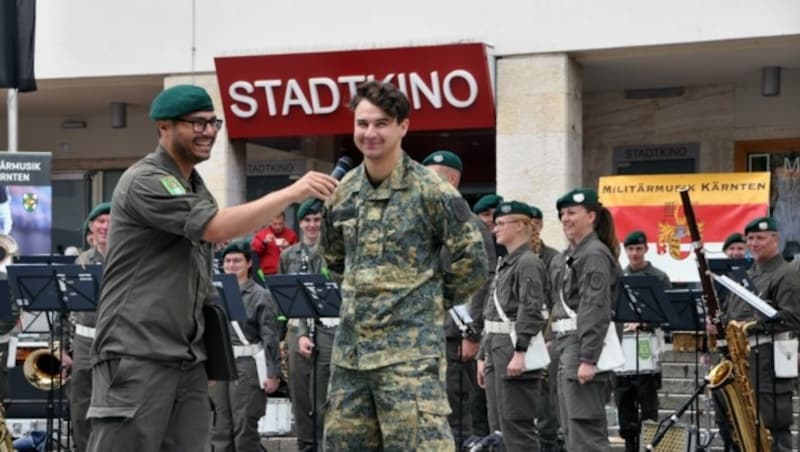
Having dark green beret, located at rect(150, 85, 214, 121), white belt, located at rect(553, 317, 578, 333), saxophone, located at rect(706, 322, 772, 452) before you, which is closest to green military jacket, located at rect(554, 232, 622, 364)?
white belt, located at rect(553, 317, 578, 333)

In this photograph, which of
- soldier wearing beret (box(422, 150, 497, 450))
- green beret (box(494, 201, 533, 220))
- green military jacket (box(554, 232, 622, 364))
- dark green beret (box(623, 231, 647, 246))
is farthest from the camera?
dark green beret (box(623, 231, 647, 246))

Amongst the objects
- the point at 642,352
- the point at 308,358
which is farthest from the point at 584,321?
the point at 308,358

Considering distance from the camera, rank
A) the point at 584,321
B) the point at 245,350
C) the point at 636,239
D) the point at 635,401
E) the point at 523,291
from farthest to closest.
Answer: the point at 636,239
the point at 635,401
the point at 245,350
the point at 523,291
the point at 584,321

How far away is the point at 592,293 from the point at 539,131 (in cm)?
844

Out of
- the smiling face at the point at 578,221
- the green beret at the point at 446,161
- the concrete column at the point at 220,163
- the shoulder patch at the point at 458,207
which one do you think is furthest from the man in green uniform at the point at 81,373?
the concrete column at the point at 220,163

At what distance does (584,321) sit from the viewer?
428 inches

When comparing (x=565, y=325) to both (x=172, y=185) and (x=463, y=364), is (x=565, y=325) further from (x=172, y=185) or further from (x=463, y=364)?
(x=172, y=185)

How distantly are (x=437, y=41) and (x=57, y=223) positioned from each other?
923cm

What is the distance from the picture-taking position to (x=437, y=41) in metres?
19.5

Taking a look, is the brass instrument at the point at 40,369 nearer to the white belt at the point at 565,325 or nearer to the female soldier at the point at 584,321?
the white belt at the point at 565,325

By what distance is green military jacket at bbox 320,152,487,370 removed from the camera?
6660 mm

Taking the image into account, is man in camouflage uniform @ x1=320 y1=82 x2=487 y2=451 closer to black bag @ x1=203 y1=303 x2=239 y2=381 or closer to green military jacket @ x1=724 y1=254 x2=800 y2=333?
black bag @ x1=203 y1=303 x2=239 y2=381

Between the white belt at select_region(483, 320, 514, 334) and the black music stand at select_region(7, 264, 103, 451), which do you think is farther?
the black music stand at select_region(7, 264, 103, 451)

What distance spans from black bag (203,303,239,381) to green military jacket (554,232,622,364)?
4623 millimetres
